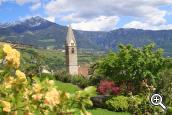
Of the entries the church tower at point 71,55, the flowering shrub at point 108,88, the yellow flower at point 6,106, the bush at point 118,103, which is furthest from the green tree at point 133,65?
the church tower at point 71,55

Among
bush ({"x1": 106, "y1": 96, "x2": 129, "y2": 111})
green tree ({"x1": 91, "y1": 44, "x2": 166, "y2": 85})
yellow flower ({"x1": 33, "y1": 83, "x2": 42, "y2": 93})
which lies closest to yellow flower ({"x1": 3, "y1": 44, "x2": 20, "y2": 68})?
yellow flower ({"x1": 33, "y1": 83, "x2": 42, "y2": 93})

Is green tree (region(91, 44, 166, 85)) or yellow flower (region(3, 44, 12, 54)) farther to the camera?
green tree (region(91, 44, 166, 85))

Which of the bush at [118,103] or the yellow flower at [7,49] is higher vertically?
the yellow flower at [7,49]

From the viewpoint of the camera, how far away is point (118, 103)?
34531 mm

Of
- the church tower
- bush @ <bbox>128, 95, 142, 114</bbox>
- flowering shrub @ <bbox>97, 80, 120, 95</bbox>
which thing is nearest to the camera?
bush @ <bbox>128, 95, 142, 114</bbox>

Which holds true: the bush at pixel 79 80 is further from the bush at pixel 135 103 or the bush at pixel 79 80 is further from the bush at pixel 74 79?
the bush at pixel 135 103

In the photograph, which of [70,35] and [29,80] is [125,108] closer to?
[29,80]

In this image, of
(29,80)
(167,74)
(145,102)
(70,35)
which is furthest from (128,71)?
(70,35)

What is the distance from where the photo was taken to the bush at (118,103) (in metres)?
33.9

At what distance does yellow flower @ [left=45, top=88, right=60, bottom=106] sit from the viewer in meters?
3.12

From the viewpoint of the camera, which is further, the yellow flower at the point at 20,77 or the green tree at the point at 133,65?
the green tree at the point at 133,65

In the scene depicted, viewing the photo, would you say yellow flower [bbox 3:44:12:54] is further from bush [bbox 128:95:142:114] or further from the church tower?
the church tower

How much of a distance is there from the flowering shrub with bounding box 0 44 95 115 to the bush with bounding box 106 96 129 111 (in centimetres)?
3075

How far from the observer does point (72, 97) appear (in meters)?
3.33
